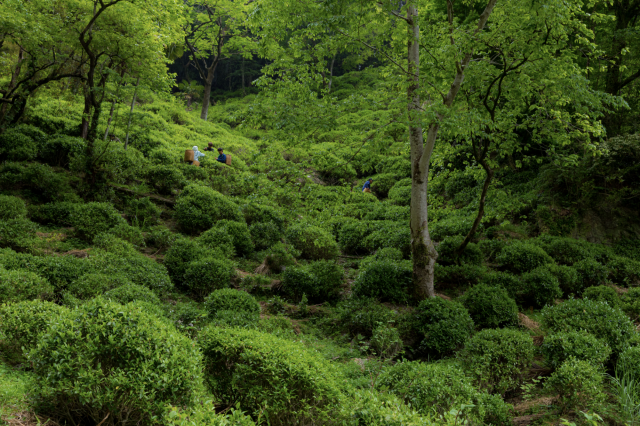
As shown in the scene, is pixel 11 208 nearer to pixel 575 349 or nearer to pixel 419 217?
pixel 419 217

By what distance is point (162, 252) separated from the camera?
9461 mm

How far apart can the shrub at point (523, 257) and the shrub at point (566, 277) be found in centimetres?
37

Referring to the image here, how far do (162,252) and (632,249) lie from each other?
41.8 ft

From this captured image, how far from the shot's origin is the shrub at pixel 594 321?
5262 mm

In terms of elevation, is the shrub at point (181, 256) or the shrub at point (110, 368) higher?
the shrub at point (110, 368)

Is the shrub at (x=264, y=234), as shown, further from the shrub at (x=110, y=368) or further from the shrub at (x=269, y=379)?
the shrub at (x=110, y=368)

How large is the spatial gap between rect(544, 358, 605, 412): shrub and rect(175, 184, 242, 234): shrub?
9258 mm

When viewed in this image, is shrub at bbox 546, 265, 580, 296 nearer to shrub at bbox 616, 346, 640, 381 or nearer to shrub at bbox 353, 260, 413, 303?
shrub at bbox 353, 260, 413, 303

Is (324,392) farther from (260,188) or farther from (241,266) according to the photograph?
(241,266)

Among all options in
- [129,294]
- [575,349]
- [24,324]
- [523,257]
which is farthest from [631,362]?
[24,324]

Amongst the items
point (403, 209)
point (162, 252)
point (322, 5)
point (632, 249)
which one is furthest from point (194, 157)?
point (632, 249)

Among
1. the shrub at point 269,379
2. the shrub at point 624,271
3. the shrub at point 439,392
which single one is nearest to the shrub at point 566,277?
the shrub at point 624,271

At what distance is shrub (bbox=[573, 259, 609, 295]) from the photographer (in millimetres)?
8695

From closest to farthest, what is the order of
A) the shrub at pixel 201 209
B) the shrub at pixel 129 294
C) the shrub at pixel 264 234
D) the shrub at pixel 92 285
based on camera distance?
the shrub at pixel 129 294 → the shrub at pixel 92 285 → the shrub at pixel 201 209 → the shrub at pixel 264 234
